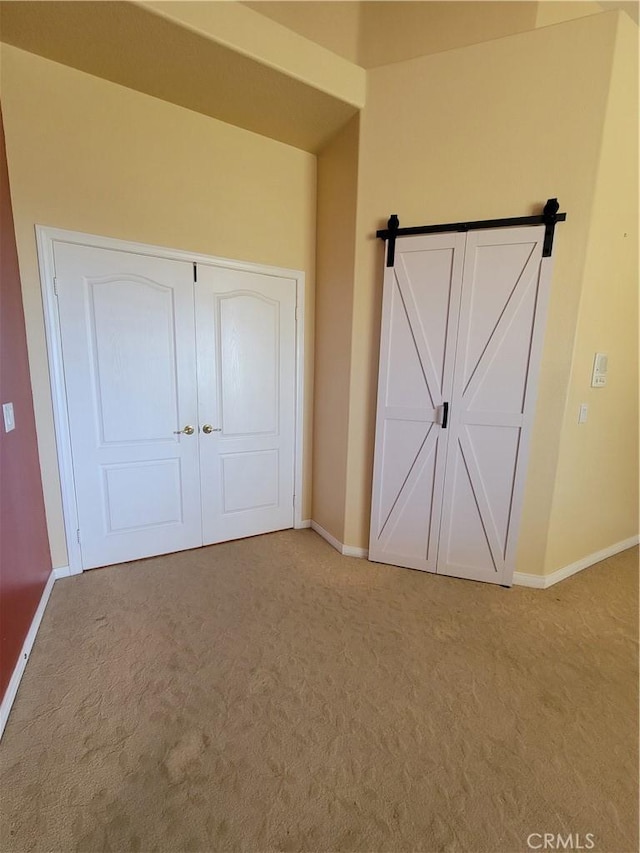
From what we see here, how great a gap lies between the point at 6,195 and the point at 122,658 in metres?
2.45

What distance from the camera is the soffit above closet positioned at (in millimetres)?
1719

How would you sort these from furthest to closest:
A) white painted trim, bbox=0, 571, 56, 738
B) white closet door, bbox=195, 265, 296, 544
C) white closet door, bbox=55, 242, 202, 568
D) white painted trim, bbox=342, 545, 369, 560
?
1. white painted trim, bbox=342, 545, 369, 560
2. white closet door, bbox=195, 265, 296, 544
3. white closet door, bbox=55, 242, 202, 568
4. white painted trim, bbox=0, 571, 56, 738

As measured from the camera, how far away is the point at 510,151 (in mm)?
2070

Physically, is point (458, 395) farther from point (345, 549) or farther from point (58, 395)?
point (58, 395)

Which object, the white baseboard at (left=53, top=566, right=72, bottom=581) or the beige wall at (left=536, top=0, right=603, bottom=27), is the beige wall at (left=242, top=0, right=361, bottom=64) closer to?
the beige wall at (left=536, top=0, right=603, bottom=27)

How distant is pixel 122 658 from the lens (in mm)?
1756

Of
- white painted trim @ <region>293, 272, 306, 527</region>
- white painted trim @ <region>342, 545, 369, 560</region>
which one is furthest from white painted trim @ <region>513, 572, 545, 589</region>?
white painted trim @ <region>293, 272, 306, 527</region>

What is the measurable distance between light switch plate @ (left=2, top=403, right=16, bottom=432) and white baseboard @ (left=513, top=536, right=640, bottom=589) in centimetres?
302

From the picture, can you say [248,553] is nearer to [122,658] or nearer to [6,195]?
[122,658]

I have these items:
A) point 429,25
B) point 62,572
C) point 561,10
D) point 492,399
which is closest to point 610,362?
point 492,399

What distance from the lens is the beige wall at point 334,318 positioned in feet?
8.18

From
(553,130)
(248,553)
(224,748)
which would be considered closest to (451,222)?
(553,130)

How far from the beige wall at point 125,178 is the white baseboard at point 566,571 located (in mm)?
2823
